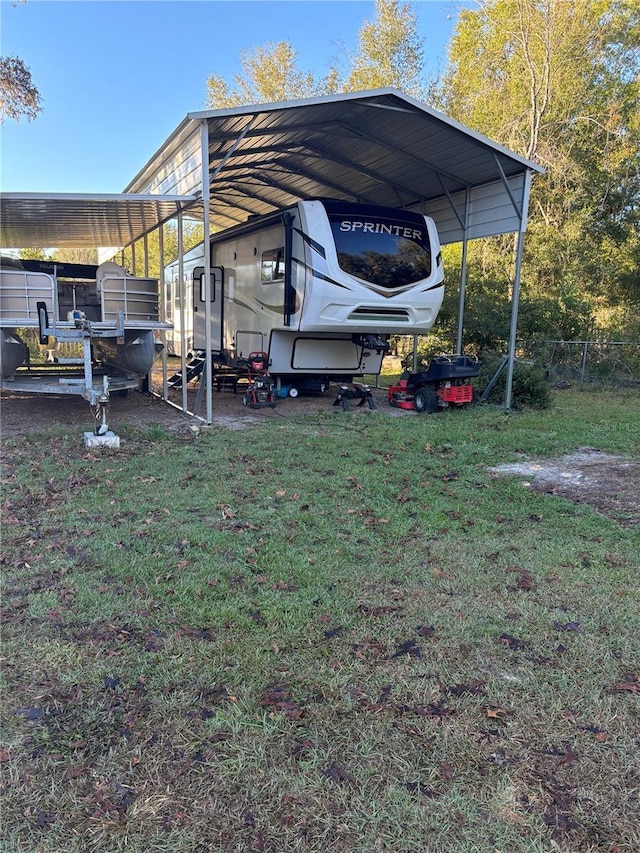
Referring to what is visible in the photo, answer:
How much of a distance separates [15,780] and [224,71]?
93.1ft

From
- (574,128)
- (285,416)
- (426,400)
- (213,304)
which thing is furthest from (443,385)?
(574,128)

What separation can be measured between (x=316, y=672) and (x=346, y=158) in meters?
9.62

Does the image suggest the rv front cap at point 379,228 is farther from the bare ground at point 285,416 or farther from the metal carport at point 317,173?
the bare ground at point 285,416

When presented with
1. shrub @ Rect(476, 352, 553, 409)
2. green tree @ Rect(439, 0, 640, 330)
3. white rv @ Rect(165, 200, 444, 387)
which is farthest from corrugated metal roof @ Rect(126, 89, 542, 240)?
green tree @ Rect(439, 0, 640, 330)

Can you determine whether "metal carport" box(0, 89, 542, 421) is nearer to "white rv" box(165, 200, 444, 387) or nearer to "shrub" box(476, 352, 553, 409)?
"shrub" box(476, 352, 553, 409)

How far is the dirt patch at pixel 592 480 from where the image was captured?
468 cm

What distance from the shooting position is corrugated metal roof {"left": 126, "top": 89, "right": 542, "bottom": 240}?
24.6 feet

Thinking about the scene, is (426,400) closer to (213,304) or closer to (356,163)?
(356,163)

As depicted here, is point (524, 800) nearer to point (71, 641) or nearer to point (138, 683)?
point (138, 683)

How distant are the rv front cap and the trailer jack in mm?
2546

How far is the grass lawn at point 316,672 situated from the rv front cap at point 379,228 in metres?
5.16

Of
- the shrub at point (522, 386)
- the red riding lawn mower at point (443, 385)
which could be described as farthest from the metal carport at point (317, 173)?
the red riding lawn mower at point (443, 385)

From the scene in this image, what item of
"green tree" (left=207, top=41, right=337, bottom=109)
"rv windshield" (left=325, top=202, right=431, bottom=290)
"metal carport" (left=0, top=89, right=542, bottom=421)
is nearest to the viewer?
"metal carport" (left=0, top=89, right=542, bottom=421)

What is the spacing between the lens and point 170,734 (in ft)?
7.05
